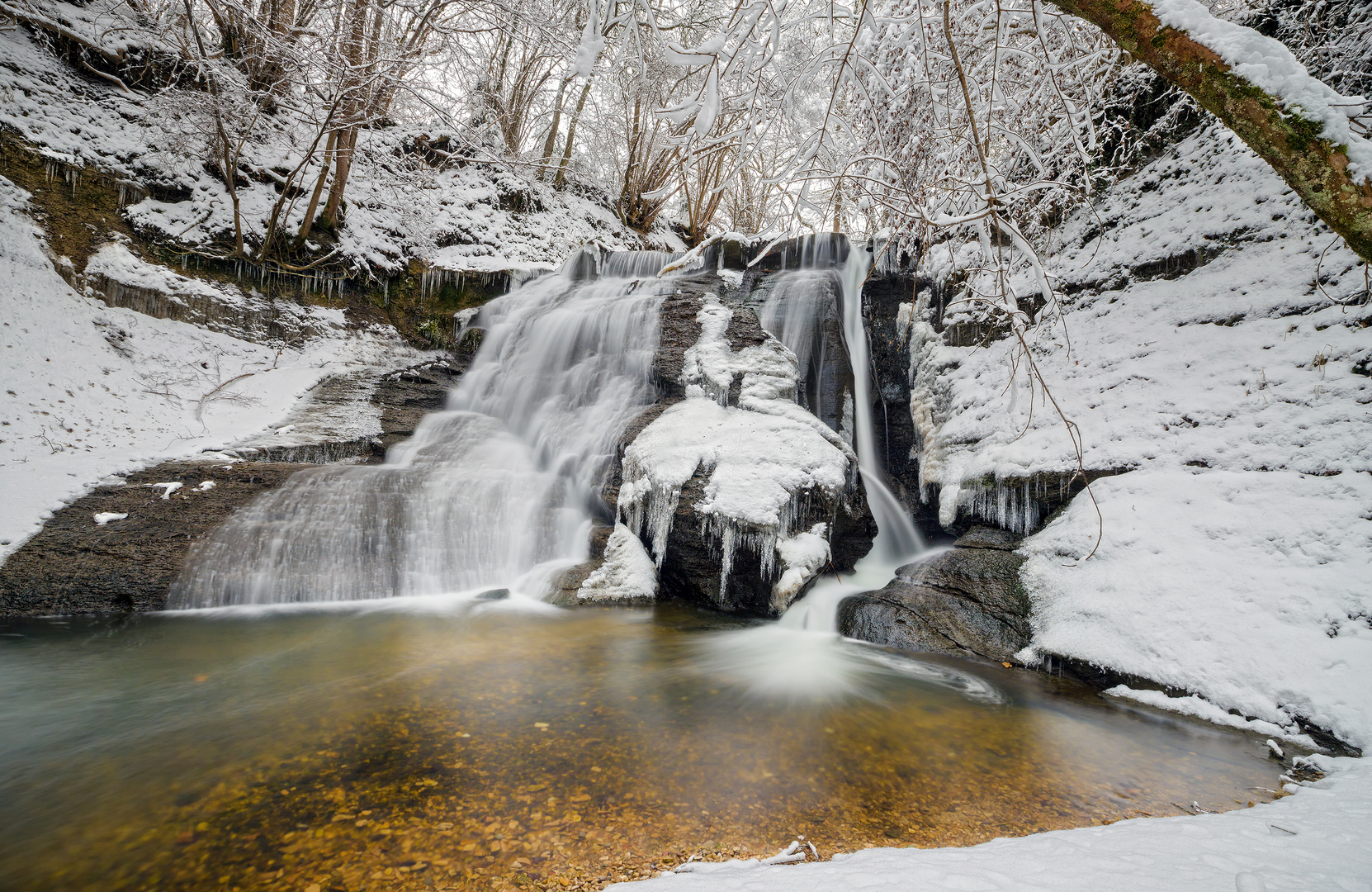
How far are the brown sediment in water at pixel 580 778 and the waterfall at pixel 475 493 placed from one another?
4.27ft

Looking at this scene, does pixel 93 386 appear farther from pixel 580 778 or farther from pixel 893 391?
pixel 893 391

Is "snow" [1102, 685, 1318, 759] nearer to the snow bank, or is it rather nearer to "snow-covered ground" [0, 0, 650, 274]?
the snow bank

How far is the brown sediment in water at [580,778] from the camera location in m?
1.77

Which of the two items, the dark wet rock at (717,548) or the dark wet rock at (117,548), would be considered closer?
the dark wet rock at (117,548)

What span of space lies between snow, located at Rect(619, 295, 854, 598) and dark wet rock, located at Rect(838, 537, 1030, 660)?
963 mm

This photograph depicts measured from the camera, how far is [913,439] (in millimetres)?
7219

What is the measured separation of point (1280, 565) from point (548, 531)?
5.73m

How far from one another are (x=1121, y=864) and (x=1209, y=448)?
13.4 feet

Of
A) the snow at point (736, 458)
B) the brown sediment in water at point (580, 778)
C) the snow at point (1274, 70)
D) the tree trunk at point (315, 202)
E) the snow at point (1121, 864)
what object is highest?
the tree trunk at point (315, 202)

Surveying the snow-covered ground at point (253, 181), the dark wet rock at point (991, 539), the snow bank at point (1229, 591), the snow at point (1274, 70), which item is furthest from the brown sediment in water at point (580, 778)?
the snow-covered ground at point (253, 181)

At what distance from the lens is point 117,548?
4.35 meters

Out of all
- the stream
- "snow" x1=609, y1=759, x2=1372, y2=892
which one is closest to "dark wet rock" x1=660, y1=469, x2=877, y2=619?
the stream

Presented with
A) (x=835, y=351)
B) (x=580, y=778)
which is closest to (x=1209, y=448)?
(x=835, y=351)

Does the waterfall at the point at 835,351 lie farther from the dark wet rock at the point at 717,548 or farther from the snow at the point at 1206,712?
the snow at the point at 1206,712
